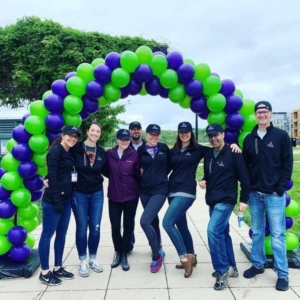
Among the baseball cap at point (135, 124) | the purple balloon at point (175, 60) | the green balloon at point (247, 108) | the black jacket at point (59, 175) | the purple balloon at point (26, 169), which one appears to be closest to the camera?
the black jacket at point (59, 175)

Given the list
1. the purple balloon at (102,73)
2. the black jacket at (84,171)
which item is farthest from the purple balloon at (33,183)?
the purple balloon at (102,73)

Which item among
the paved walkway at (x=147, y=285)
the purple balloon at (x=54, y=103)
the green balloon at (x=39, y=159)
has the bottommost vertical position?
the paved walkway at (x=147, y=285)

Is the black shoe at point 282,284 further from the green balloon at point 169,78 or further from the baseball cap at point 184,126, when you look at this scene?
the green balloon at point 169,78

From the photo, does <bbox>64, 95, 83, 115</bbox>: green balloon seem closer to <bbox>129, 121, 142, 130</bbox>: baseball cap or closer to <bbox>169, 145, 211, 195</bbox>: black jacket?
<bbox>129, 121, 142, 130</bbox>: baseball cap

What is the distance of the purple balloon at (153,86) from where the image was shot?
4.43 metres

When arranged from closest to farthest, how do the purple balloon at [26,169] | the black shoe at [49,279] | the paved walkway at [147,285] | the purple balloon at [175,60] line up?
1. the paved walkway at [147,285]
2. the black shoe at [49,279]
3. the purple balloon at [26,169]
4. the purple balloon at [175,60]

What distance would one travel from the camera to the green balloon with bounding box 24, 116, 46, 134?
4.20m

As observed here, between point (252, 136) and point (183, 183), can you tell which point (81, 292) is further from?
point (252, 136)

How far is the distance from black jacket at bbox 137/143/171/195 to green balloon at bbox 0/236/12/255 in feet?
6.32

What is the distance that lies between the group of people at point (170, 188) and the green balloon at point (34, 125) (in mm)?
386

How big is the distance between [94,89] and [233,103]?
1847 mm

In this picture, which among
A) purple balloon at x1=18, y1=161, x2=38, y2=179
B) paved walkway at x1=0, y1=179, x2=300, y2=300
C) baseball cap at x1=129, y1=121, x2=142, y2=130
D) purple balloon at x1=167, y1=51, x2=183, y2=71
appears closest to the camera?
paved walkway at x1=0, y1=179, x2=300, y2=300

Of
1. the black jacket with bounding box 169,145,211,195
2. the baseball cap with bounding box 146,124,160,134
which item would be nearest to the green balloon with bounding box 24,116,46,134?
the baseball cap with bounding box 146,124,160,134

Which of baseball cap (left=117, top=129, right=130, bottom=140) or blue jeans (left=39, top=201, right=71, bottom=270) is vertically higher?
baseball cap (left=117, top=129, right=130, bottom=140)
